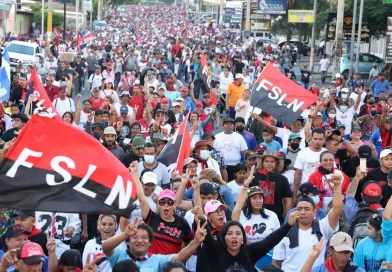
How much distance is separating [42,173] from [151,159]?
13.9 ft

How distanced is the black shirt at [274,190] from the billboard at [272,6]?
41438 mm

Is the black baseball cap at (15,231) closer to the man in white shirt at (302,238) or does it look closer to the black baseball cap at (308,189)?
the man in white shirt at (302,238)

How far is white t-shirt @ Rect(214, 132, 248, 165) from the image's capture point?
13.0 meters

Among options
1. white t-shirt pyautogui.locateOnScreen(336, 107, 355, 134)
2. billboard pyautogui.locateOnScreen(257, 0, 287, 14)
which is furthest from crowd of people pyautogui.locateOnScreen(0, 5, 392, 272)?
billboard pyautogui.locateOnScreen(257, 0, 287, 14)

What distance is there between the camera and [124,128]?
14.5 m

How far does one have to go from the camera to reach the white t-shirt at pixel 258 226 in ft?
27.9

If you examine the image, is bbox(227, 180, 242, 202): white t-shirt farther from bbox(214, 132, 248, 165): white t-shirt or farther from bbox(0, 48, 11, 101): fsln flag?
bbox(0, 48, 11, 101): fsln flag

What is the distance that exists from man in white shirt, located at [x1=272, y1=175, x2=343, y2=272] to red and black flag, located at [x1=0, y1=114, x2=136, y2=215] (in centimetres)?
197

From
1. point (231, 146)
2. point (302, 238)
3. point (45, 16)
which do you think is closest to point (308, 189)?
point (302, 238)

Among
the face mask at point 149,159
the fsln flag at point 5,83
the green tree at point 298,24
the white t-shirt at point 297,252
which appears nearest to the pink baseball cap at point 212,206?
the white t-shirt at point 297,252

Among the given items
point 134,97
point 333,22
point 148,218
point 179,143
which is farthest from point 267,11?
point 148,218

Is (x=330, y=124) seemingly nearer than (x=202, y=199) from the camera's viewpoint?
No

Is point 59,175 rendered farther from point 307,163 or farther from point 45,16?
point 45,16

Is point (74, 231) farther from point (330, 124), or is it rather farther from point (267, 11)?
point (267, 11)
